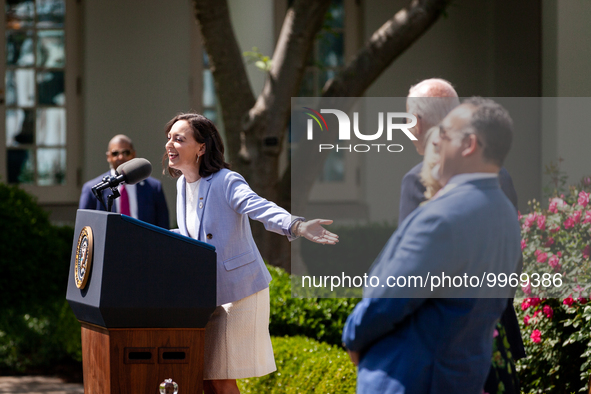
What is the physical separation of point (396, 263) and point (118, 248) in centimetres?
123

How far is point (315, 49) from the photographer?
9320mm

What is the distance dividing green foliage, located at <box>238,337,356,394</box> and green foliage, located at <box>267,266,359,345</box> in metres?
0.37

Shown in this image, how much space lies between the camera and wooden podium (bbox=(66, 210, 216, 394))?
2.62m

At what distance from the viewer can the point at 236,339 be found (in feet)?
10.3

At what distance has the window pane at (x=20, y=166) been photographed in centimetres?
898

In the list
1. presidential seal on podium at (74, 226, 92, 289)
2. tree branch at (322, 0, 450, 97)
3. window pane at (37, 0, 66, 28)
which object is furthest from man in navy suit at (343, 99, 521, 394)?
window pane at (37, 0, 66, 28)

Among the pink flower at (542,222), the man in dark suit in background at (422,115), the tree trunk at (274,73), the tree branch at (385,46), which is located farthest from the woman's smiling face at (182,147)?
the tree branch at (385,46)

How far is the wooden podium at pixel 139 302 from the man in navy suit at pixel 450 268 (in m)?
1.00

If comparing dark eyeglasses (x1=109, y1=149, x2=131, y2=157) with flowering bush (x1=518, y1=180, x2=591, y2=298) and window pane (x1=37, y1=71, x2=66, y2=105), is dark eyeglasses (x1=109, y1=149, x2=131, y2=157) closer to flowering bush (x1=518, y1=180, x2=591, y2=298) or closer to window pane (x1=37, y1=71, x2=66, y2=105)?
flowering bush (x1=518, y1=180, x2=591, y2=298)

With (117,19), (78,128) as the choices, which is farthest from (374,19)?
(78,128)

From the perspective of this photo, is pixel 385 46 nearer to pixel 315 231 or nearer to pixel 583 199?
pixel 583 199

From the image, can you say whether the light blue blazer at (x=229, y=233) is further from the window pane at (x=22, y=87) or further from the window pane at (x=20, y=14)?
the window pane at (x=20, y=14)

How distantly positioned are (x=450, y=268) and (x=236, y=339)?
5.13 ft

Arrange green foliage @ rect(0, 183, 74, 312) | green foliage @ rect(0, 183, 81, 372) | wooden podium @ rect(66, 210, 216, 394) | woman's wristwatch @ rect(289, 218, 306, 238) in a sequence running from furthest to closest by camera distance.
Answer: green foliage @ rect(0, 183, 74, 312) < green foliage @ rect(0, 183, 81, 372) < woman's wristwatch @ rect(289, 218, 306, 238) < wooden podium @ rect(66, 210, 216, 394)
